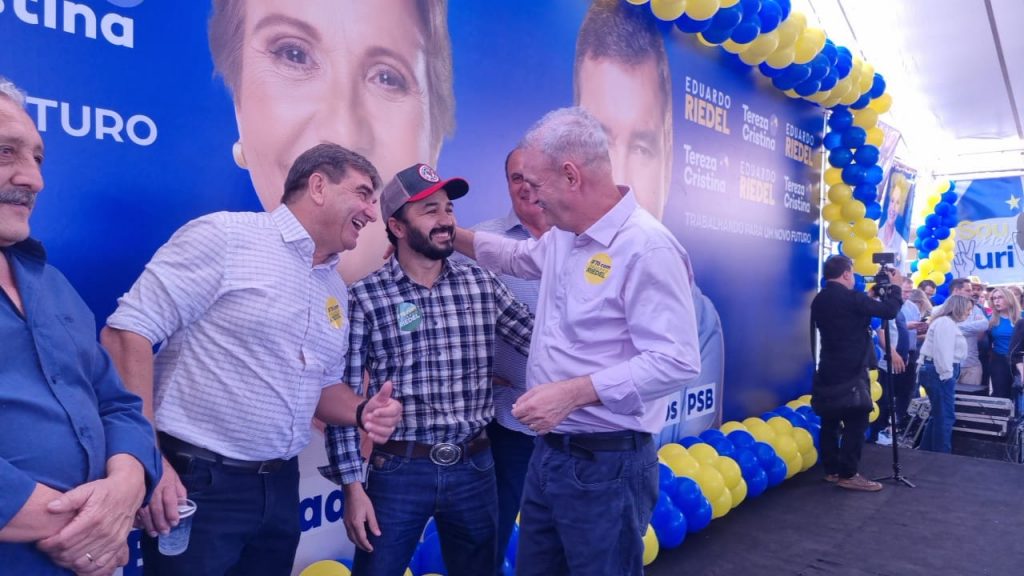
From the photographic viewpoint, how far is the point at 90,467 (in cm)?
119

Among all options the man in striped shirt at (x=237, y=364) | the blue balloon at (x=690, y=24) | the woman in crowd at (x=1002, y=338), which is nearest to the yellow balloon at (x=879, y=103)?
the blue balloon at (x=690, y=24)

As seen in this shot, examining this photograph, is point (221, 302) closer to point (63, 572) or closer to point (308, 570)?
point (63, 572)

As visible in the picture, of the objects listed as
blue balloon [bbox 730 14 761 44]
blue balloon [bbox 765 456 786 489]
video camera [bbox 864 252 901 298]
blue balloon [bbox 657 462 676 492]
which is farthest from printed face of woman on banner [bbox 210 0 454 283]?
video camera [bbox 864 252 901 298]

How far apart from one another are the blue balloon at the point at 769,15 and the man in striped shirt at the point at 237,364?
137 inches

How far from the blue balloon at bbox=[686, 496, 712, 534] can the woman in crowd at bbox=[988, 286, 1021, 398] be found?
527cm

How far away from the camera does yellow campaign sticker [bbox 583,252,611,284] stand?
1768mm

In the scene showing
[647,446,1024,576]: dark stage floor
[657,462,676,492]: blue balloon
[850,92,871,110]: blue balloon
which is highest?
[850,92,871,110]: blue balloon

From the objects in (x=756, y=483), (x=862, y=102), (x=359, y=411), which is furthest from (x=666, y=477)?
(x=862, y=102)

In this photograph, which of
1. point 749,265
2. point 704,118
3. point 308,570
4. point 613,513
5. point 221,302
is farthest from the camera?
point 749,265

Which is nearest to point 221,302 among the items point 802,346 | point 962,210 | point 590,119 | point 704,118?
point 590,119

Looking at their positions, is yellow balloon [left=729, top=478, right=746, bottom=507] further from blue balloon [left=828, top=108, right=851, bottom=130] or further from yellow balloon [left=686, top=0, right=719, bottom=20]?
blue balloon [left=828, top=108, right=851, bottom=130]

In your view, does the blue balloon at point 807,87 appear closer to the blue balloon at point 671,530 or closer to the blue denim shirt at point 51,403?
the blue balloon at point 671,530

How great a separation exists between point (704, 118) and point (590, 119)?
10.0ft

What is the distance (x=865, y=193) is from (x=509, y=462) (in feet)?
15.7
